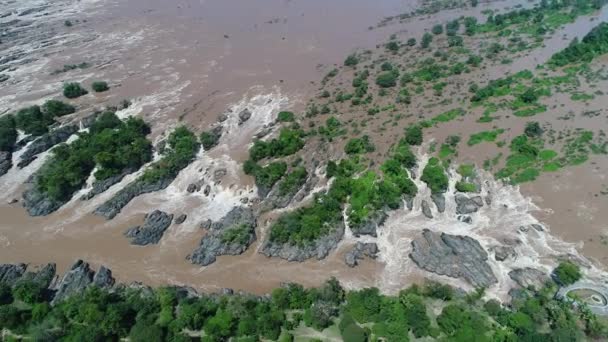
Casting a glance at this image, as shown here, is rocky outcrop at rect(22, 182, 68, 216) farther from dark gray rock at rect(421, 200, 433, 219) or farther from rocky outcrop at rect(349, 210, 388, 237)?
dark gray rock at rect(421, 200, 433, 219)

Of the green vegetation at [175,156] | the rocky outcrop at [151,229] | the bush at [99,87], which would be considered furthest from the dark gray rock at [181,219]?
the bush at [99,87]

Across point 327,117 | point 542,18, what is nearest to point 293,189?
point 327,117

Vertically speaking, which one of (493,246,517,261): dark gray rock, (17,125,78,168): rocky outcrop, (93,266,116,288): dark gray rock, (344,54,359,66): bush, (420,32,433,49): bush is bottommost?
(93,266,116,288): dark gray rock

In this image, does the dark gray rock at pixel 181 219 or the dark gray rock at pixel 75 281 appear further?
the dark gray rock at pixel 181 219

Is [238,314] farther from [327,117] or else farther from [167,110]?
[167,110]

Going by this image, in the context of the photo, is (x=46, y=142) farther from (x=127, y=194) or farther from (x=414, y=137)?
(x=414, y=137)

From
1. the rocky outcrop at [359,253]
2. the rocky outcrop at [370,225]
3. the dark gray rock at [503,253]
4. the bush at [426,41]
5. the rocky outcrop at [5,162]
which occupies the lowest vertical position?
the rocky outcrop at [359,253]

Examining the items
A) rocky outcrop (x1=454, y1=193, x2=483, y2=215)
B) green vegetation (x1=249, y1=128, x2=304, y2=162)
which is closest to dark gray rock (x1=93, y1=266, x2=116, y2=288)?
green vegetation (x1=249, y1=128, x2=304, y2=162)

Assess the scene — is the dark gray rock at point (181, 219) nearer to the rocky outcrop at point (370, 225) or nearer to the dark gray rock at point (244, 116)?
the rocky outcrop at point (370, 225)
